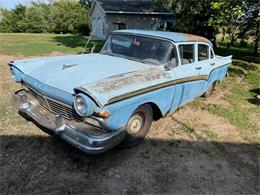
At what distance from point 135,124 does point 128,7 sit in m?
22.5

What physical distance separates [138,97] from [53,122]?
Result: 1.26 meters

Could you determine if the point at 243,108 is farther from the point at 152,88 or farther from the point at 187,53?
the point at 152,88

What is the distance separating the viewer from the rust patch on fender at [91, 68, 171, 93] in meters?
3.06

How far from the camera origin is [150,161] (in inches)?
139

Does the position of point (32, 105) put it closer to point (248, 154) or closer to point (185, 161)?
point (185, 161)

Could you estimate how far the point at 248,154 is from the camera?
392 cm

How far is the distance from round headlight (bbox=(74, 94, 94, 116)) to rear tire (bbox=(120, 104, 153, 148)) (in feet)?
2.89

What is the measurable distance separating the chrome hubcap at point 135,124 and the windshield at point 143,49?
1.06m

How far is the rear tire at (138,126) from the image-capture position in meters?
3.62

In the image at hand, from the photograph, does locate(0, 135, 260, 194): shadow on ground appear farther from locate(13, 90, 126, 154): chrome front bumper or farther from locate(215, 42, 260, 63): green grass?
locate(215, 42, 260, 63): green grass

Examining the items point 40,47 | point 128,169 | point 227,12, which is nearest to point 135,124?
point 128,169

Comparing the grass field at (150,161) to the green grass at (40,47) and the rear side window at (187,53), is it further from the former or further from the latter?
the green grass at (40,47)

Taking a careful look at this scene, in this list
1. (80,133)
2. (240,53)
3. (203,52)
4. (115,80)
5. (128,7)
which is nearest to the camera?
(80,133)

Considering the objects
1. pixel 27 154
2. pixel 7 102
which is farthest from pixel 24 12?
pixel 27 154
